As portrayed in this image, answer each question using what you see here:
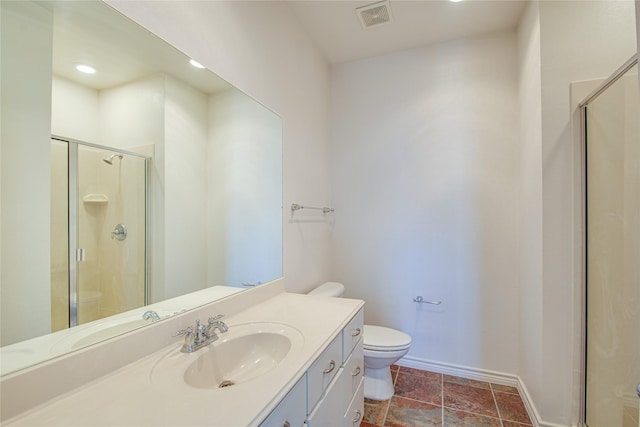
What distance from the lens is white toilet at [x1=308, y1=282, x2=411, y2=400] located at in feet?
5.87

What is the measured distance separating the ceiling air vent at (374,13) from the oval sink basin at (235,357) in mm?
2086

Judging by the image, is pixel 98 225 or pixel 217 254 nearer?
pixel 98 225

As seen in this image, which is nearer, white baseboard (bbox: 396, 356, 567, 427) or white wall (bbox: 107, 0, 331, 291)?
white wall (bbox: 107, 0, 331, 291)

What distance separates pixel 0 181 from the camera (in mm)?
637

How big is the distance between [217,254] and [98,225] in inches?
21.4

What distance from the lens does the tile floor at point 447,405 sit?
1.66 m

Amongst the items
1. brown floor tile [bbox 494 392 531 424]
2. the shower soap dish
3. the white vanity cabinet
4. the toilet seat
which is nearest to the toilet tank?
the toilet seat

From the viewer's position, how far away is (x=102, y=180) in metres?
0.85

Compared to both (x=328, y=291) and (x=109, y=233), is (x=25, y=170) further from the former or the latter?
(x=328, y=291)

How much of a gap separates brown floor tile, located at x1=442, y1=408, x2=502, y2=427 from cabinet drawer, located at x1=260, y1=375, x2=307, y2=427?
1328 millimetres

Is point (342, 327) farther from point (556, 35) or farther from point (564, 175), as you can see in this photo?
point (556, 35)

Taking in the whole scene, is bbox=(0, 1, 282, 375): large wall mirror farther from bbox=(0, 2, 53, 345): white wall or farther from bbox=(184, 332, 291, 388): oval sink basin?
bbox=(184, 332, 291, 388): oval sink basin

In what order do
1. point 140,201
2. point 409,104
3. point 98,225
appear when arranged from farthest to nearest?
1. point 409,104
2. point 140,201
3. point 98,225

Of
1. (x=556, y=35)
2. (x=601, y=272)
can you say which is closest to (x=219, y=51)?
(x=556, y=35)
